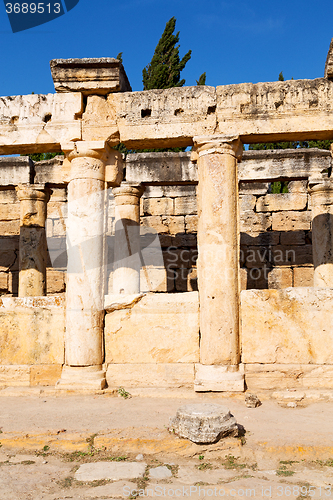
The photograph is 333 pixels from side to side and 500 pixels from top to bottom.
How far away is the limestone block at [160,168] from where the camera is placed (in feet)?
36.8

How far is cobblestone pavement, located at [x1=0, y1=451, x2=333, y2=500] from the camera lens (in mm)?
3254

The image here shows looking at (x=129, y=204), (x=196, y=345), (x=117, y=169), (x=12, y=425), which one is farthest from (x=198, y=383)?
(x=129, y=204)

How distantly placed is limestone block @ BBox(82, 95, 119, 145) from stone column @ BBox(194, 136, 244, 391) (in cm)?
137

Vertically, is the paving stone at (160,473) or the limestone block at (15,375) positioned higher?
the limestone block at (15,375)

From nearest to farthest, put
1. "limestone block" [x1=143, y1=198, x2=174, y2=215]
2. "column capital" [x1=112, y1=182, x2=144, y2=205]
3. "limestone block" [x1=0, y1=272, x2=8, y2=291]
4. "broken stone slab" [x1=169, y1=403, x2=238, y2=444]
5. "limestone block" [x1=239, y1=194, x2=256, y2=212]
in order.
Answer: "broken stone slab" [x1=169, y1=403, x2=238, y2=444] < "column capital" [x1=112, y1=182, x2=144, y2=205] < "limestone block" [x1=239, y1=194, x2=256, y2=212] < "limestone block" [x1=143, y1=198, x2=174, y2=215] < "limestone block" [x1=0, y1=272, x2=8, y2=291]

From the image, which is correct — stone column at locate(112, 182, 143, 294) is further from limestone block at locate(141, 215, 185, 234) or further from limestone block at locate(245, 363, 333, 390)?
limestone block at locate(245, 363, 333, 390)

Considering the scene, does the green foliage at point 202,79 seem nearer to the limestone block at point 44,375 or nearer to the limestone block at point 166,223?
the limestone block at point 166,223

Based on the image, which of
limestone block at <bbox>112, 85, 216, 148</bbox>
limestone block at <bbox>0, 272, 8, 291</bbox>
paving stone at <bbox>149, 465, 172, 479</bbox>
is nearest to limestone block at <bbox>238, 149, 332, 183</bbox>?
limestone block at <bbox>112, 85, 216, 148</bbox>

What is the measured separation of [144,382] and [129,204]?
19.0 feet

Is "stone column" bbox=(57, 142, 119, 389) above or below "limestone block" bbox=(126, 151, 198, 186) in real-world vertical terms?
below

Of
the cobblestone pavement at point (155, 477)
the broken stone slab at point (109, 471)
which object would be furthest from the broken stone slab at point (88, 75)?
the broken stone slab at point (109, 471)

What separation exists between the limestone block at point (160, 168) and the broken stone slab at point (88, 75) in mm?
4410

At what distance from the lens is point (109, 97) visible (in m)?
6.93

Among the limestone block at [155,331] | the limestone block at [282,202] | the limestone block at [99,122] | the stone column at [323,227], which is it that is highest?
the limestone block at [282,202]
